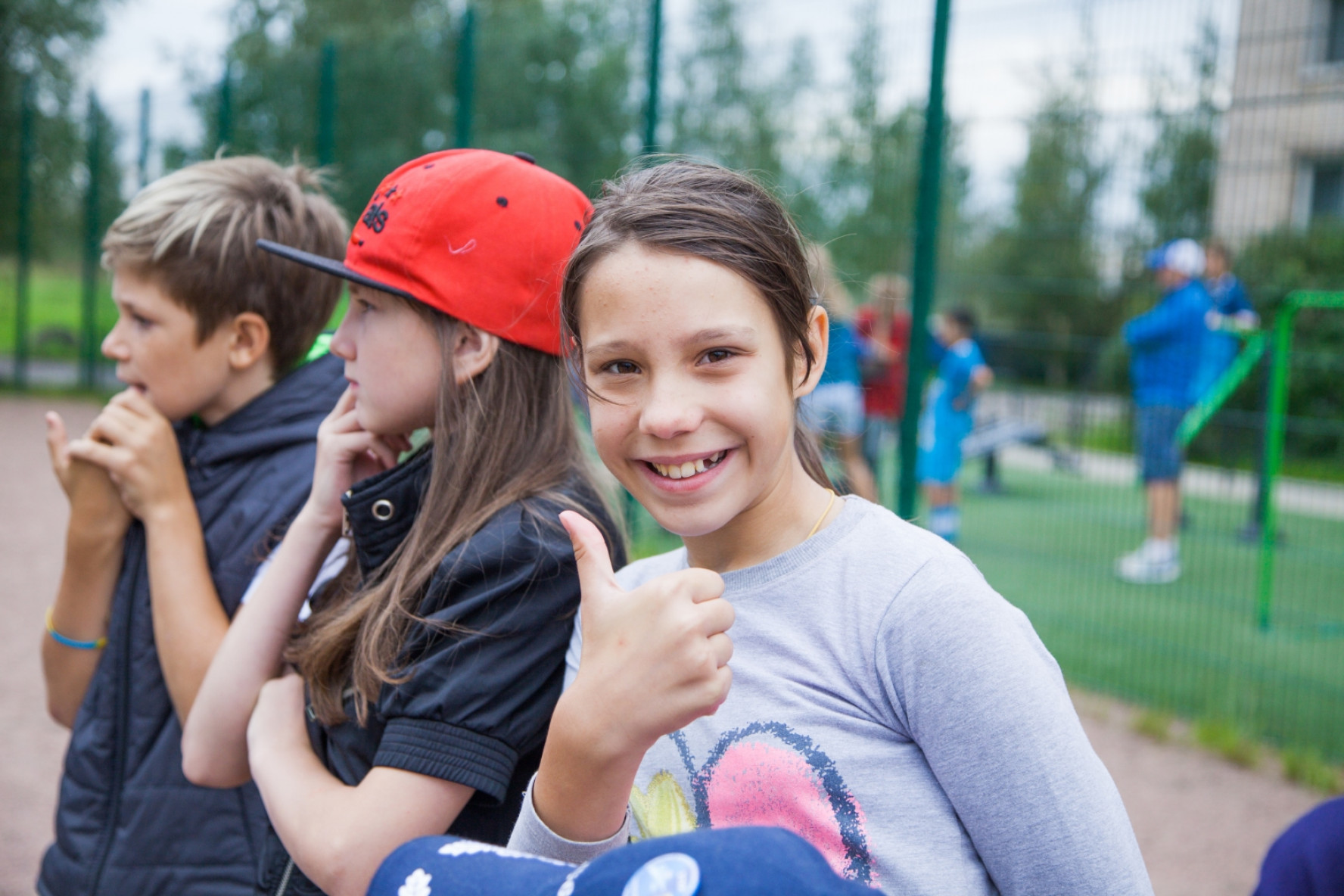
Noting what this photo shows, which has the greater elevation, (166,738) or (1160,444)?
(1160,444)

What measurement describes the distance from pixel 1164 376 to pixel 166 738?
4.26m

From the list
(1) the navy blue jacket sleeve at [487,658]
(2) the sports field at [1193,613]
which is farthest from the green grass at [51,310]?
(1) the navy blue jacket sleeve at [487,658]

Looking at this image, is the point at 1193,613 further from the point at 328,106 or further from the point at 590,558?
the point at 328,106

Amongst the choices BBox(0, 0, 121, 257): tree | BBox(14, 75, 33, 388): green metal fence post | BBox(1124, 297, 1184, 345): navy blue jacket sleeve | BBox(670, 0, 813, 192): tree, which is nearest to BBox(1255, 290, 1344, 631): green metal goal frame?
BBox(1124, 297, 1184, 345): navy blue jacket sleeve

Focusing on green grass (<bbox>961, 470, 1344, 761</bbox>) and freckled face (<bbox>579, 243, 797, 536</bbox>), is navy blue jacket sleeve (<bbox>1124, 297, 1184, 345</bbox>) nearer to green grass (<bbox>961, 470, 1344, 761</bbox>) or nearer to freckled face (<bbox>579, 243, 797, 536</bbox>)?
green grass (<bbox>961, 470, 1344, 761</bbox>)

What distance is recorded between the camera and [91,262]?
11.7m

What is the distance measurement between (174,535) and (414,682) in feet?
2.56

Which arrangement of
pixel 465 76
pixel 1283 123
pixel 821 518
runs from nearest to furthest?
pixel 821 518
pixel 1283 123
pixel 465 76

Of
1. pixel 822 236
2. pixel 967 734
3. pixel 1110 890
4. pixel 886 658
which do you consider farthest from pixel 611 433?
pixel 822 236

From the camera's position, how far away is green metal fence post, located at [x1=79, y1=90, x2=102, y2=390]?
11.5 metres

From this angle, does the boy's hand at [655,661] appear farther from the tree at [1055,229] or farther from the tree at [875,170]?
the tree at [1055,229]

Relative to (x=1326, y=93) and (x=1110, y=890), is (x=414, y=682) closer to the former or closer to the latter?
(x=1110, y=890)

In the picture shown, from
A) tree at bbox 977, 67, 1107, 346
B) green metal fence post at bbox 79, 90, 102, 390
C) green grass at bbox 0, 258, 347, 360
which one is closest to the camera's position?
Answer: tree at bbox 977, 67, 1107, 346

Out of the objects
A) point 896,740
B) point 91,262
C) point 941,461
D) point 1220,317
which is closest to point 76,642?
point 896,740
